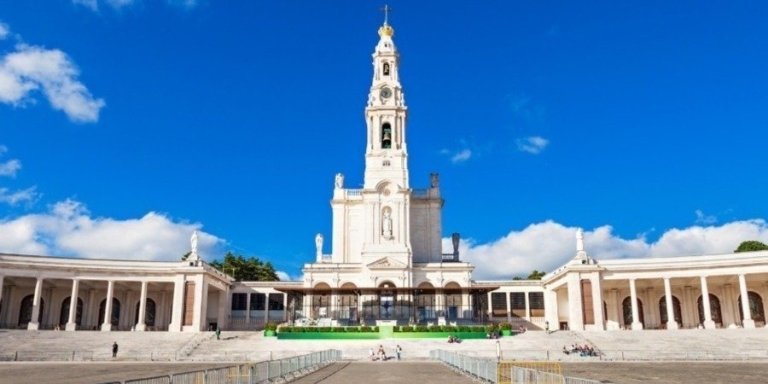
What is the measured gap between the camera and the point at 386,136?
3073 inches

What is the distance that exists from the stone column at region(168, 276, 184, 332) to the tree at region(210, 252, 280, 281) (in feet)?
78.3

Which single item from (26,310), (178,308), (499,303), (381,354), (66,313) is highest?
(499,303)

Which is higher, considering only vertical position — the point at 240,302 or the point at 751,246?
the point at 751,246

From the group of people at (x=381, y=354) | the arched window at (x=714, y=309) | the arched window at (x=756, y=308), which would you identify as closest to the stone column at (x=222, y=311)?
the group of people at (x=381, y=354)

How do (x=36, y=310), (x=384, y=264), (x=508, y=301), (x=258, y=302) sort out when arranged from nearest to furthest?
(x=36, y=310) < (x=384, y=264) < (x=258, y=302) < (x=508, y=301)

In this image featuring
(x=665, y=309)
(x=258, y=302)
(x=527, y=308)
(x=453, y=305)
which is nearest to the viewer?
(x=453, y=305)

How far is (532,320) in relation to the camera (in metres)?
74.2

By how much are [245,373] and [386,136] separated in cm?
5967

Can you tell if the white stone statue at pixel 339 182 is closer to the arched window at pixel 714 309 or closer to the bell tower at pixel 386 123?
the bell tower at pixel 386 123

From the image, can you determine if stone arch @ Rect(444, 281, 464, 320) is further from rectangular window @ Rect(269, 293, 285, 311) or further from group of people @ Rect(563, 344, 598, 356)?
rectangular window @ Rect(269, 293, 285, 311)

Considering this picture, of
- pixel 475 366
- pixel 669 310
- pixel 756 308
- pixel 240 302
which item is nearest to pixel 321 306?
pixel 240 302

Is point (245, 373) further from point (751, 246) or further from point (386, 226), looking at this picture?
point (751, 246)

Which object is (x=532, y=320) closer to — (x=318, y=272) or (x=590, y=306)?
(x=590, y=306)

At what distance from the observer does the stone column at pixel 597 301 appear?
61.0m
